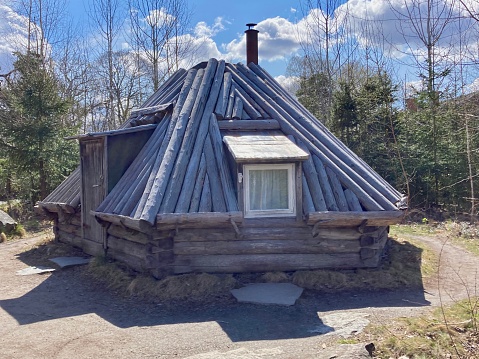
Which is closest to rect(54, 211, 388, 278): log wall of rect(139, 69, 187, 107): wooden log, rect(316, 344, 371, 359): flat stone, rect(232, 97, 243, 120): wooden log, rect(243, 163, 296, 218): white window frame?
rect(243, 163, 296, 218): white window frame

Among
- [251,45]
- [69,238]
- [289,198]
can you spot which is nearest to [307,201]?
[289,198]

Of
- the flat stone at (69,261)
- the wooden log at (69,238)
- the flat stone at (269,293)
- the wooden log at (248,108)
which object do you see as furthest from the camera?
the wooden log at (69,238)

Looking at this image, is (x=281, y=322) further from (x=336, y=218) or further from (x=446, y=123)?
(x=446, y=123)

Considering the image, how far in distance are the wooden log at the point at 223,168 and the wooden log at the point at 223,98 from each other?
8.1 inches

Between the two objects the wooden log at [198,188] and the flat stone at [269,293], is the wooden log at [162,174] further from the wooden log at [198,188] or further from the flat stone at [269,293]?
the flat stone at [269,293]

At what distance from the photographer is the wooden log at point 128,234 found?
8.12 meters

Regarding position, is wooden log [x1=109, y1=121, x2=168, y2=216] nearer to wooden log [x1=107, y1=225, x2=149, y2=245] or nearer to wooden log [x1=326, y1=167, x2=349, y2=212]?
wooden log [x1=107, y1=225, x2=149, y2=245]

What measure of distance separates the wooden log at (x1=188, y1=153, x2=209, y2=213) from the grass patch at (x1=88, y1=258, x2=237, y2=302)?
46.3 inches

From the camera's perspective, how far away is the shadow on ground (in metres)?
5.99

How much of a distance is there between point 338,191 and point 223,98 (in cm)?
335

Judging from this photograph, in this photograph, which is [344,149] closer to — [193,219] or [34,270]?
[193,219]

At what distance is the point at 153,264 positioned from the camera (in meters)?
7.84

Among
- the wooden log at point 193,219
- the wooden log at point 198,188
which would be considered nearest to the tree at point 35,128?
the wooden log at point 198,188

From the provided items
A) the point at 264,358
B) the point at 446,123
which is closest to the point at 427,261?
the point at 264,358
